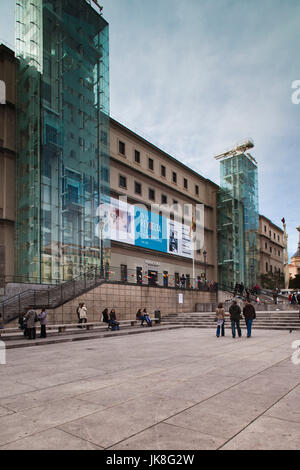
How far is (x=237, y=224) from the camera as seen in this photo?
53188 mm

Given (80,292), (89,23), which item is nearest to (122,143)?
(89,23)

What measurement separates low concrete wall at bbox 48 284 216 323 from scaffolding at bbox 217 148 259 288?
14.5 m

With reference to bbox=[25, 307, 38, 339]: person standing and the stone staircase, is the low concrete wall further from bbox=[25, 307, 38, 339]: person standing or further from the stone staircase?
bbox=[25, 307, 38, 339]: person standing

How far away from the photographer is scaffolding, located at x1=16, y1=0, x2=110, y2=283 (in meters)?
27.1

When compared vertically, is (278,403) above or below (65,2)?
below

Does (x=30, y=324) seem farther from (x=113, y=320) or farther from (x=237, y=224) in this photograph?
(x=237, y=224)

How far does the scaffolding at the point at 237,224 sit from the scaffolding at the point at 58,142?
984 inches

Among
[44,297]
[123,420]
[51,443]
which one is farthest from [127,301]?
[51,443]

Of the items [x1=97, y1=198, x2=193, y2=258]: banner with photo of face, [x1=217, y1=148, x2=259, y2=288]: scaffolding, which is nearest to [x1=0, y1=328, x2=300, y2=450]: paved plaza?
[x1=97, y1=198, x2=193, y2=258]: banner with photo of face

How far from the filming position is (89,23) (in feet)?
108
